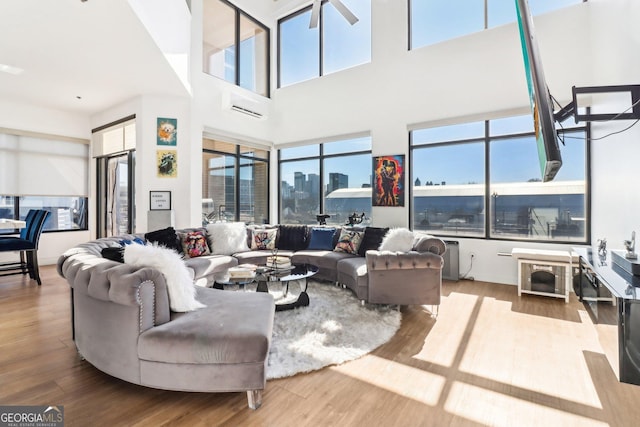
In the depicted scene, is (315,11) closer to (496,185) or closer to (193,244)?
(193,244)

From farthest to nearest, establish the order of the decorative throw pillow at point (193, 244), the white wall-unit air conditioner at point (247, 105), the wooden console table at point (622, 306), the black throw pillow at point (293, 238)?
1. the white wall-unit air conditioner at point (247, 105)
2. the black throw pillow at point (293, 238)
3. the decorative throw pillow at point (193, 244)
4. the wooden console table at point (622, 306)

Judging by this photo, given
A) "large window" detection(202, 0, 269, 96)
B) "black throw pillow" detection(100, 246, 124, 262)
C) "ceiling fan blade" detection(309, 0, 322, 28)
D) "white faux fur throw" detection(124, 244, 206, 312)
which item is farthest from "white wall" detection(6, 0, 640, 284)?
"white faux fur throw" detection(124, 244, 206, 312)

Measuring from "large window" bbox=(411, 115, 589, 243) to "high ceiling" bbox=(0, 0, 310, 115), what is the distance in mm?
4405

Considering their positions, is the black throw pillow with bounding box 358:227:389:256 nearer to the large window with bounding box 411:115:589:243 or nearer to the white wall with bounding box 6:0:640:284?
the white wall with bounding box 6:0:640:284

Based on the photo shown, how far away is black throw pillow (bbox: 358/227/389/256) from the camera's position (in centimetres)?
429

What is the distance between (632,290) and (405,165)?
403cm

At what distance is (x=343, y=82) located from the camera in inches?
239

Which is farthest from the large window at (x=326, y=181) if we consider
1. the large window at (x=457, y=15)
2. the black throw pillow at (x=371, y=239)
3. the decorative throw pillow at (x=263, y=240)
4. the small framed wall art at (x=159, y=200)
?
the small framed wall art at (x=159, y=200)

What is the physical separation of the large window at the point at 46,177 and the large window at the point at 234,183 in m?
2.80

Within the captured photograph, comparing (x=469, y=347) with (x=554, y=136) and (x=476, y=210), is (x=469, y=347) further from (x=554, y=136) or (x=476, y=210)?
(x=476, y=210)

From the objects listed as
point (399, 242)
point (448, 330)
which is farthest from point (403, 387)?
point (399, 242)

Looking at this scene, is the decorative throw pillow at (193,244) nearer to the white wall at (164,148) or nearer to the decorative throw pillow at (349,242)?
the white wall at (164,148)

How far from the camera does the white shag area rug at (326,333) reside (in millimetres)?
2195

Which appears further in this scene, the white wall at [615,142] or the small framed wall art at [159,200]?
the small framed wall art at [159,200]
